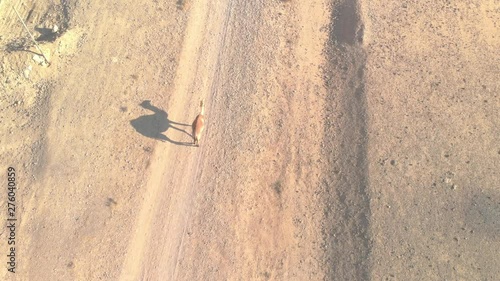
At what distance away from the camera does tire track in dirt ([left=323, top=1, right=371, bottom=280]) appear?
1714 centimetres

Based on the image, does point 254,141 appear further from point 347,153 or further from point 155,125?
point 155,125

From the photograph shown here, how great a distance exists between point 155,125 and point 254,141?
5.01 meters

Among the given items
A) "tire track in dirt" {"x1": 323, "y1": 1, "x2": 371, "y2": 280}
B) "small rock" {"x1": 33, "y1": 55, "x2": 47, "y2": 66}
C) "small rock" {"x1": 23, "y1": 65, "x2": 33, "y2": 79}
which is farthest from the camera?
"small rock" {"x1": 33, "y1": 55, "x2": 47, "y2": 66}

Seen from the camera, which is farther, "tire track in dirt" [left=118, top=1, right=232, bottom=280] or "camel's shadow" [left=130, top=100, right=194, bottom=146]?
"camel's shadow" [left=130, top=100, right=194, bottom=146]

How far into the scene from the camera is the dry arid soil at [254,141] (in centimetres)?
1717

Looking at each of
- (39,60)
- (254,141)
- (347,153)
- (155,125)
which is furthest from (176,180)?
(39,60)

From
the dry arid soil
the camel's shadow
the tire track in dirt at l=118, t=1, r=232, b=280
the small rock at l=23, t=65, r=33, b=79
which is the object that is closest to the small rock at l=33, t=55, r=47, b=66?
the dry arid soil

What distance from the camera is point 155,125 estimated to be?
2050 cm

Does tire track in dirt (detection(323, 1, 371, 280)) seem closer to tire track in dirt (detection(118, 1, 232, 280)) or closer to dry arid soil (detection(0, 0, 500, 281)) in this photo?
dry arid soil (detection(0, 0, 500, 281))

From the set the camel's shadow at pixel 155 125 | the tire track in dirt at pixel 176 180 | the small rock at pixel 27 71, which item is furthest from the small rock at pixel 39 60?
the tire track in dirt at pixel 176 180

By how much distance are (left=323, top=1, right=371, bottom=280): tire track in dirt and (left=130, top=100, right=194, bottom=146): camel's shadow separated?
7.09 m

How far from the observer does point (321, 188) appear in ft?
61.4

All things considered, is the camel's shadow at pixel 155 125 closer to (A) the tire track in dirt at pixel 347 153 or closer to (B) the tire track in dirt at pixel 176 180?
(B) the tire track in dirt at pixel 176 180

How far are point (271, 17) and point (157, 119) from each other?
29.9 ft
